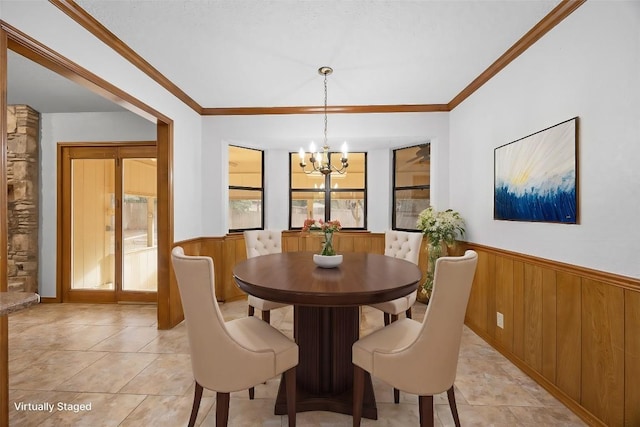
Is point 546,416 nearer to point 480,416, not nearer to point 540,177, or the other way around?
point 480,416

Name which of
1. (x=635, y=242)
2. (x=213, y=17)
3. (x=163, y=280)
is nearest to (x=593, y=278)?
(x=635, y=242)

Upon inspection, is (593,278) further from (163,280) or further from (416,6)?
(163,280)

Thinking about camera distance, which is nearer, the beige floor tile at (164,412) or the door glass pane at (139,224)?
the beige floor tile at (164,412)

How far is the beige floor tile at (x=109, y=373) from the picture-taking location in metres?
2.12

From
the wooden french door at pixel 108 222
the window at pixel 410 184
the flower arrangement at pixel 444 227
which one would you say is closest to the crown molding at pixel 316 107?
the window at pixel 410 184

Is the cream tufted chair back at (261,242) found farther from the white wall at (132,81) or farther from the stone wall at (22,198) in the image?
the stone wall at (22,198)

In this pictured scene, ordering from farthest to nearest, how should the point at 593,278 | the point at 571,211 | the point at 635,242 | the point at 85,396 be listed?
1. the point at 85,396
2. the point at 571,211
3. the point at 593,278
4. the point at 635,242

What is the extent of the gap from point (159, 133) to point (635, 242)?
13.0 feet

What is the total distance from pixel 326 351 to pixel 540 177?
1972 mm

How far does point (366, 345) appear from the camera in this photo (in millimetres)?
1578

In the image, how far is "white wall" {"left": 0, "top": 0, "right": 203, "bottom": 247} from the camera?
5.85 ft

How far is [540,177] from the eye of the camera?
2.16 meters


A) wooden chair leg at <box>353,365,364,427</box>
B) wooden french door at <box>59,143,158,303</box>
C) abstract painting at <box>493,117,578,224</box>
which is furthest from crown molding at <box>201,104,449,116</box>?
wooden chair leg at <box>353,365,364,427</box>

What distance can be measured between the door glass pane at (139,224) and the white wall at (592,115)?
13.8 ft
